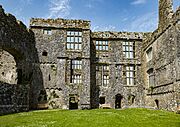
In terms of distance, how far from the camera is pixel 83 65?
3028 centimetres

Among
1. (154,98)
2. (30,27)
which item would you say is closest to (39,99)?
(30,27)

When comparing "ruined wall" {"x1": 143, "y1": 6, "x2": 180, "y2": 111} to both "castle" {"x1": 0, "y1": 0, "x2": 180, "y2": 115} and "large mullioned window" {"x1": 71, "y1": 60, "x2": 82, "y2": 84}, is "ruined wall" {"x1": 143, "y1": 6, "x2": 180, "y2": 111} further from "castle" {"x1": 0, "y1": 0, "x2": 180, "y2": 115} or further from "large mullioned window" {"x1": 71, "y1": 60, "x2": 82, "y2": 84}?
"large mullioned window" {"x1": 71, "y1": 60, "x2": 82, "y2": 84}

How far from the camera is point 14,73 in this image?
1105 inches

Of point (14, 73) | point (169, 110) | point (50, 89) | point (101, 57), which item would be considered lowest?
point (169, 110)

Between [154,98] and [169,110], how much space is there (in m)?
4.69

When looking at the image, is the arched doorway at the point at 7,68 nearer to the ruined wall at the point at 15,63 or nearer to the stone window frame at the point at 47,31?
the ruined wall at the point at 15,63

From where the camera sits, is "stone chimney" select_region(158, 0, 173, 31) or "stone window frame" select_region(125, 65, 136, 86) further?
"stone window frame" select_region(125, 65, 136, 86)

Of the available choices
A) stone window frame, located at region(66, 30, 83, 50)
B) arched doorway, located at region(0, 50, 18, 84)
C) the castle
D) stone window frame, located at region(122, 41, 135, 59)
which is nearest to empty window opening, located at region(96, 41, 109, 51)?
the castle

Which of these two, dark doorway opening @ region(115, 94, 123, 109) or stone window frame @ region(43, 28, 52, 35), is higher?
stone window frame @ region(43, 28, 52, 35)

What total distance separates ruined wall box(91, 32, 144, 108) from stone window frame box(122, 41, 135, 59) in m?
0.30

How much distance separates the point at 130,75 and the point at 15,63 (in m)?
16.0

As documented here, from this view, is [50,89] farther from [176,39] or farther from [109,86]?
[176,39]

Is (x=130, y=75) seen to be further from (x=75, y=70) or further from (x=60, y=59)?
(x=60, y=59)

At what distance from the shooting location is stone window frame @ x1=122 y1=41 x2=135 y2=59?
109ft
